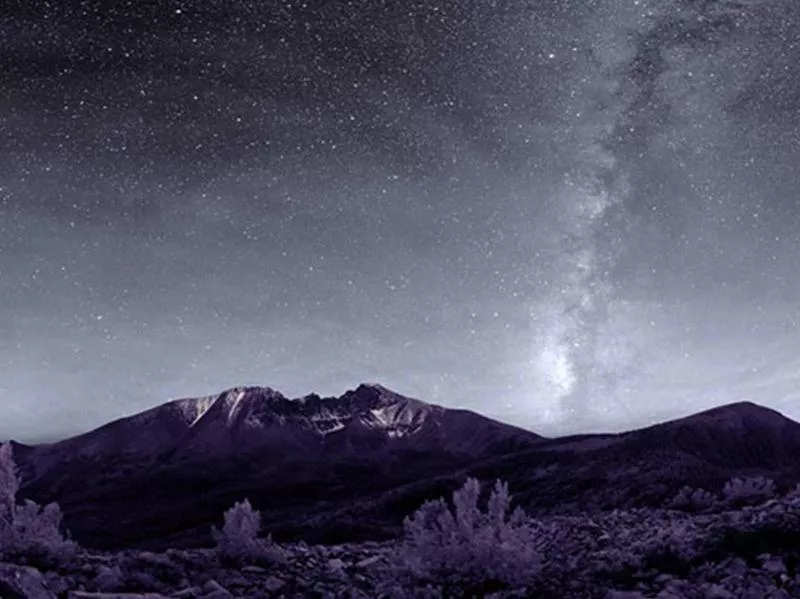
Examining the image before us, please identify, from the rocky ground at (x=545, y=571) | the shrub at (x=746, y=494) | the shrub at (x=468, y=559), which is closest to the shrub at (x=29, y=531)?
the rocky ground at (x=545, y=571)

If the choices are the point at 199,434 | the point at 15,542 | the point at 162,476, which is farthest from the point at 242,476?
the point at 15,542

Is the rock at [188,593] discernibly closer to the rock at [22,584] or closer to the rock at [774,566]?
the rock at [22,584]

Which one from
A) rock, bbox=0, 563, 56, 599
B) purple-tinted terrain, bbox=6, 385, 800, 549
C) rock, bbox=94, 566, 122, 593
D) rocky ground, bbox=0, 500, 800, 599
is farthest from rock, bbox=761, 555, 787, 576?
purple-tinted terrain, bbox=6, 385, 800, 549

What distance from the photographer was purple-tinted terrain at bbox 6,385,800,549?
3466 centimetres

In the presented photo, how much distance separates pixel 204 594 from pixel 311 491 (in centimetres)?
5162

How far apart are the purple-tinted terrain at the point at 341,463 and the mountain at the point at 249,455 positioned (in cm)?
21

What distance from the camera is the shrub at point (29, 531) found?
307 inches

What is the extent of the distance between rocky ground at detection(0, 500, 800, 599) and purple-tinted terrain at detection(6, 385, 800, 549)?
1721 centimetres

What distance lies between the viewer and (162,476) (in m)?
65.0

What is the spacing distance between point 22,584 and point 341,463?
63.5 meters

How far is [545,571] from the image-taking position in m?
9.09

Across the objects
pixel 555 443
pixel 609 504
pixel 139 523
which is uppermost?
pixel 555 443

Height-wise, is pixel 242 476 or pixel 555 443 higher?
pixel 555 443

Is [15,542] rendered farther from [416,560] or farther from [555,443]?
[555,443]
